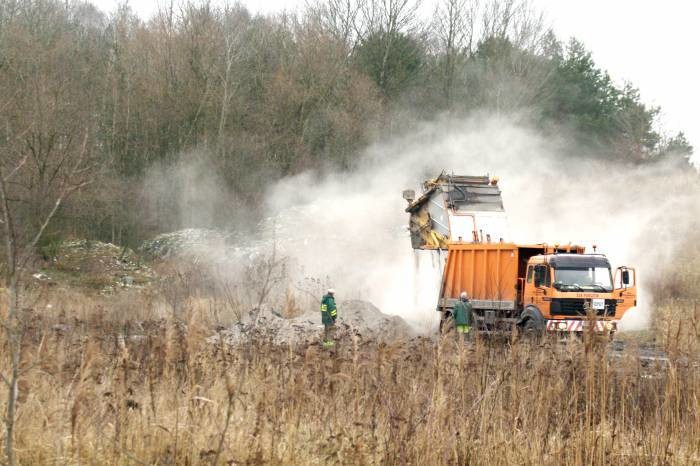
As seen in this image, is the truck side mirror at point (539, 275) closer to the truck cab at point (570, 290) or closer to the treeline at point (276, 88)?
the truck cab at point (570, 290)

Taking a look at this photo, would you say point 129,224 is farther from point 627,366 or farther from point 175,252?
point 627,366

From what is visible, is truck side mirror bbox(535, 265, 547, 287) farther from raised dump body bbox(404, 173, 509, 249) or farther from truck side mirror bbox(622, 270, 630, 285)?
raised dump body bbox(404, 173, 509, 249)

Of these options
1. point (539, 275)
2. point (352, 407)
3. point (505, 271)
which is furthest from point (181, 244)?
point (352, 407)

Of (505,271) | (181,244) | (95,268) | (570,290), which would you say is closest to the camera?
(570,290)

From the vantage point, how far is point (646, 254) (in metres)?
33.3

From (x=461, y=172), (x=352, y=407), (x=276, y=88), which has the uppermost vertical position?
(x=276, y=88)

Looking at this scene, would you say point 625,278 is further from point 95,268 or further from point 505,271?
point 95,268

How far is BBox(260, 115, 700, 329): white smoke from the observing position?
102ft

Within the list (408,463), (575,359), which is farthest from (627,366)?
(408,463)

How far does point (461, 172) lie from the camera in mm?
45250

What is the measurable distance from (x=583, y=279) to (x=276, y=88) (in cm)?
3027

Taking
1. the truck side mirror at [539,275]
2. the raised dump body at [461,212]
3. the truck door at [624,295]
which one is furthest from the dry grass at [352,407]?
the raised dump body at [461,212]

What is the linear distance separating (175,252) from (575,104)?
27.8m

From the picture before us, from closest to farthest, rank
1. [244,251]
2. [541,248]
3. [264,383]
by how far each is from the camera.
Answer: [264,383] < [541,248] < [244,251]
